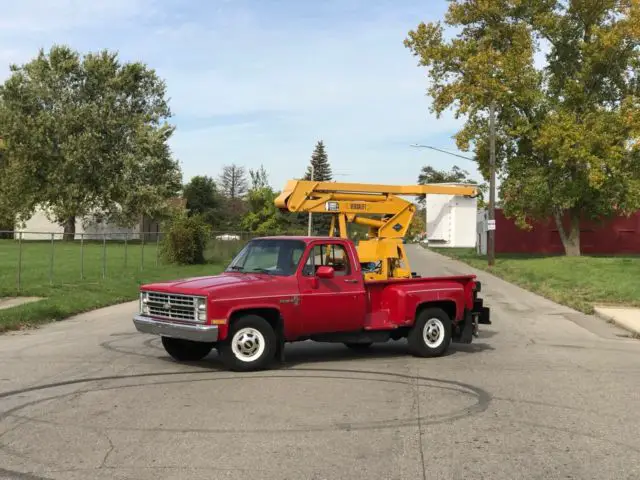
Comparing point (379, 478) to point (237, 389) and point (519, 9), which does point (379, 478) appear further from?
point (519, 9)

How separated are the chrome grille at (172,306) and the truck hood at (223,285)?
0.08 m

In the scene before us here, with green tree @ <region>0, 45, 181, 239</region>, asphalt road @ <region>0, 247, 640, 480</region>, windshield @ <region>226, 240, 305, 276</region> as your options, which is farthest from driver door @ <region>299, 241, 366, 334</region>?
green tree @ <region>0, 45, 181, 239</region>

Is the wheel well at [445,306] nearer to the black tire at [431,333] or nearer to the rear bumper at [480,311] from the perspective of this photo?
the black tire at [431,333]

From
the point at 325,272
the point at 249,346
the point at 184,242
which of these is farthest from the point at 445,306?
the point at 184,242

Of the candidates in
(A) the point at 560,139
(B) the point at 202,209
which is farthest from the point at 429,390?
(B) the point at 202,209

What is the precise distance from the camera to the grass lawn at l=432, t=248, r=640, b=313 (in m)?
20.2

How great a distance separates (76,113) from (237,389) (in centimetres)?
4928

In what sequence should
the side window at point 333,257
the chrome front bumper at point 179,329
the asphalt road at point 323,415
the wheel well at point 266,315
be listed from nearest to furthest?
the asphalt road at point 323,415 → the chrome front bumper at point 179,329 → the wheel well at point 266,315 → the side window at point 333,257

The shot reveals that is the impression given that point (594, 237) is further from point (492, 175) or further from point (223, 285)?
point (223, 285)

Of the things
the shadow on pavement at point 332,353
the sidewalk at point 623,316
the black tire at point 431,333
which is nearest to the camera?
the shadow on pavement at point 332,353

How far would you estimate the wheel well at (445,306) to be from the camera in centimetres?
1051

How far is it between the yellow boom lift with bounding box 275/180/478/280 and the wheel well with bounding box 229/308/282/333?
8.99 ft

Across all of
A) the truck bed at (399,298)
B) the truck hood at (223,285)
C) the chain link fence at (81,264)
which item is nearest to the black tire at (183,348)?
the truck hood at (223,285)

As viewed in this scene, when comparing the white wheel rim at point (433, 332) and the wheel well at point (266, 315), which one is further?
the white wheel rim at point (433, 332)
